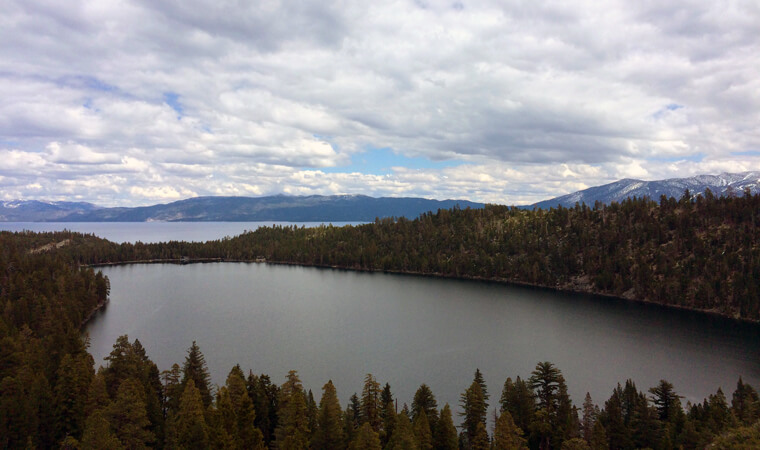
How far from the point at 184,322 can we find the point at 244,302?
103 feet

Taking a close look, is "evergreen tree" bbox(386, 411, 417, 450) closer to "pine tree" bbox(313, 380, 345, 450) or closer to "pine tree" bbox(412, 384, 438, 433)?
"pine tree" bbox(313, 380, 345, 450)

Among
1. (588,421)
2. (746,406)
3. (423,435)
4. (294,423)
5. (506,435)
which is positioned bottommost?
(588,421)

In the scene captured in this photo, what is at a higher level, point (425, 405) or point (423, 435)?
point (423, 435)

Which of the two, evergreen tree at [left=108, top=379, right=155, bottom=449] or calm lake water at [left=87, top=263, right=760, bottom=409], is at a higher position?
evergreen tree at [left=108, top=379, right=155, bottom=449]

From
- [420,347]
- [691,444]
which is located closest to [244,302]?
[420,347]

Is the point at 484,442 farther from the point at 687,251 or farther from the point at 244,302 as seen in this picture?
the point at 687,251

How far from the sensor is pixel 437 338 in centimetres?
10981

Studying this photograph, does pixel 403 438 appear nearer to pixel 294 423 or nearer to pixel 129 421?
pixel 294 423

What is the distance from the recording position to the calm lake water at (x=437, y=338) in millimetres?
81438

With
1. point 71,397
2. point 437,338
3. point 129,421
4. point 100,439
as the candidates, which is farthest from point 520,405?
point 71,397

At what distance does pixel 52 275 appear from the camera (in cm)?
14450

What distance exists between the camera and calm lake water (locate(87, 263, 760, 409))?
81.4 metres

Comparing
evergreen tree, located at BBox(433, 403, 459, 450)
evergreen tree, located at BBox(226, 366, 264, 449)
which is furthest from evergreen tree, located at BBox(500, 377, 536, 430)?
evergreen tree, located at BBox(226, 366, 264, 449)

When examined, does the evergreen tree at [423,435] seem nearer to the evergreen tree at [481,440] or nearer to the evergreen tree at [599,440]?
the evergreen tree at [481,440]
